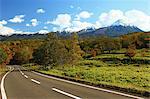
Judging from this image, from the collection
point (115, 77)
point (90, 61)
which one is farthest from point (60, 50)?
point (90, 61)

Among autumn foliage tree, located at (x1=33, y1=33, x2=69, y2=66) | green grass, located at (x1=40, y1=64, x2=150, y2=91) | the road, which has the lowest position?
green grass, located at (x1=40, y1=64, x2=150, y2=91)

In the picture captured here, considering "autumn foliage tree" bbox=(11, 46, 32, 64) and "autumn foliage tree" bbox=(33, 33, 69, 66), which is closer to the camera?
"autumn foliage tree" bbox=(33, 33, 69, 66)

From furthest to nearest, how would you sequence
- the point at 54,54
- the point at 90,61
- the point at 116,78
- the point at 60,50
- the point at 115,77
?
the point at 90,61
the point at 60,50
the point at 54,54
the point at 115,77
the point at 116,78

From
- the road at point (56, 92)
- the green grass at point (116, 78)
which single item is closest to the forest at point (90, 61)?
the green grass at point (116, 78)

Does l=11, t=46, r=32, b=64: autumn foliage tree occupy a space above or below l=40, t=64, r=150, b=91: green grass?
above

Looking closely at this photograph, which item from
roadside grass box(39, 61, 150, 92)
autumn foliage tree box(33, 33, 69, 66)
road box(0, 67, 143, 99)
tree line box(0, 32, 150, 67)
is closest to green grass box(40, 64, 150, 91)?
roadside grass box(39, 61, 150, 92)

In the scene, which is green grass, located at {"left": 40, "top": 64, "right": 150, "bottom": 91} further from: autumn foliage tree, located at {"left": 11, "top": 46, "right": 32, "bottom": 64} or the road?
autumn foliage tree, located at {"left": 11, "top": 46, "right": 32, "bottom": 64}

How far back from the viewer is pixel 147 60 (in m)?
87.8

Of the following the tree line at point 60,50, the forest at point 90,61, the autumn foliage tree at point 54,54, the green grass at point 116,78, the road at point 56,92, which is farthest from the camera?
the tree line at point 60,50

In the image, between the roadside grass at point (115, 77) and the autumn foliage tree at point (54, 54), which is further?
the autumn foliage tree at point (54, 54)

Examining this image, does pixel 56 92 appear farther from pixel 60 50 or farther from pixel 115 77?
pixel 60 50

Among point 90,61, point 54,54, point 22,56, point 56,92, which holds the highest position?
point 22,56

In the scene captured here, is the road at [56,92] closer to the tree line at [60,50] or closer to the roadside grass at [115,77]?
the roadside grass at [115,77]

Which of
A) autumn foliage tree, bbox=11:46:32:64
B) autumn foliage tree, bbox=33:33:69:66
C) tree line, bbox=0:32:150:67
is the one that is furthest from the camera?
autumn foliage tree, bbox=11:46:32:64
